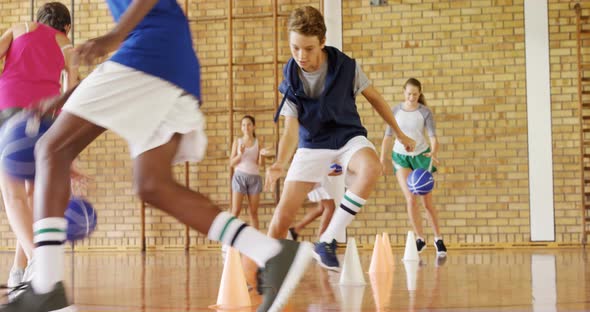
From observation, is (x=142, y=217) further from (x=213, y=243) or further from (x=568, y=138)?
(x=568, y=138)

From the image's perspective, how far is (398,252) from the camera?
9.15 metres

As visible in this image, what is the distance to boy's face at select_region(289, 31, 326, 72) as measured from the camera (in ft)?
14.0

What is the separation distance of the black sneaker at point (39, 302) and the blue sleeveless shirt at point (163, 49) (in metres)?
0.76

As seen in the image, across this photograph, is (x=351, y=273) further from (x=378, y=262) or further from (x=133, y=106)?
(x=133, y=106)

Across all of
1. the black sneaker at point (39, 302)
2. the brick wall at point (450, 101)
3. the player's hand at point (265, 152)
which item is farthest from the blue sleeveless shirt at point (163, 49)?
the brick wall at point (450, 101)

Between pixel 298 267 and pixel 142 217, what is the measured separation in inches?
330

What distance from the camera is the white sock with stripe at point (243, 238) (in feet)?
8.09

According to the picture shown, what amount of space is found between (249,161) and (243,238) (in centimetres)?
742

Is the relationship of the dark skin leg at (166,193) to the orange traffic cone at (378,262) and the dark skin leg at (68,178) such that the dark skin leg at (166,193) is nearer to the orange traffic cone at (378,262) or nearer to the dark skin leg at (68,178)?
the dark skin leg at (68,178)

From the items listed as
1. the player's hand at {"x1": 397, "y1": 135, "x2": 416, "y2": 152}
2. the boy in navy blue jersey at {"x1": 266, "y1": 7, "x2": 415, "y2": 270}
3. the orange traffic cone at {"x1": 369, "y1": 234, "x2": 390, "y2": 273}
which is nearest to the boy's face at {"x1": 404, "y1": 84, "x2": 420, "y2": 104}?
the orange traffic cone at {"x1": 369, "y1": 234, "x2": 390, "y2": 273}

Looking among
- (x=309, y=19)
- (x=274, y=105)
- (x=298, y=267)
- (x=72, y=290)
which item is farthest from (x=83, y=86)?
(x=274, y=105)

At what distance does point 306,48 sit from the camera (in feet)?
14.1

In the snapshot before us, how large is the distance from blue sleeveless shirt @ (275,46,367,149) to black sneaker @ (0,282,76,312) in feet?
7.25

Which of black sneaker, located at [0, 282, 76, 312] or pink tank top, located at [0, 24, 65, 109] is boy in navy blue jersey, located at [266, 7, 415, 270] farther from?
black sneaker, located at [0, 282, 76, 312]
